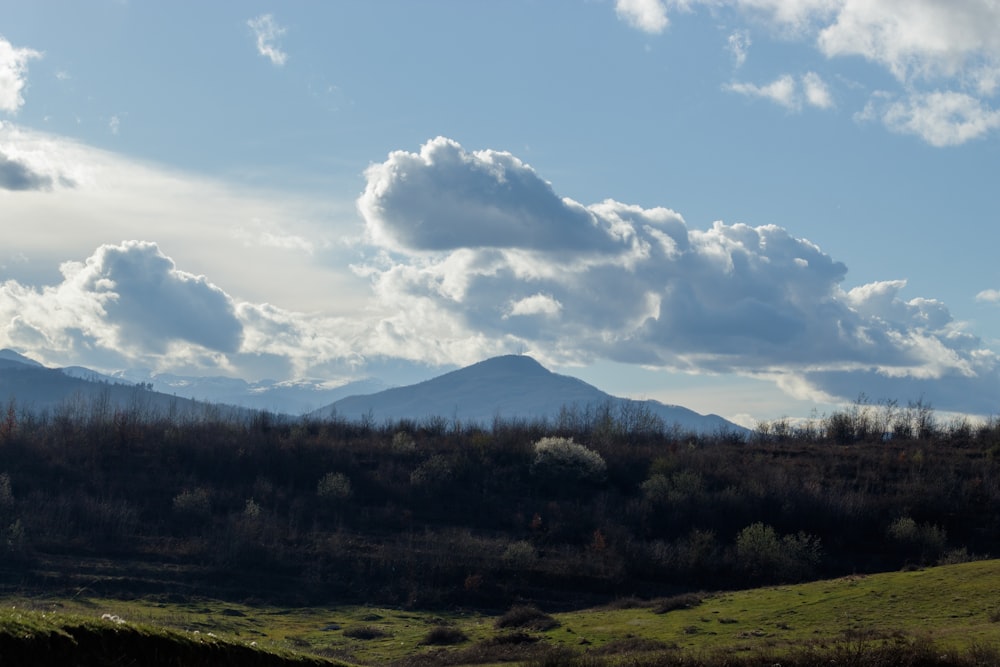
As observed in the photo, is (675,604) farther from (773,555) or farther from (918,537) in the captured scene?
(918,537)

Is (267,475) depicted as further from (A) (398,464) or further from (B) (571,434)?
(B) (571,434)

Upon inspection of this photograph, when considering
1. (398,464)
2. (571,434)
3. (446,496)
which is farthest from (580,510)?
(571,434)

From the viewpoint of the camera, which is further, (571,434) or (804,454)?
(571,434)

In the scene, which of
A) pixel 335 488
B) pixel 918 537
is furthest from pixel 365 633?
pixel 918 537

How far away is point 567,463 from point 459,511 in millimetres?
12811

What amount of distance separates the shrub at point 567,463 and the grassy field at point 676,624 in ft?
112

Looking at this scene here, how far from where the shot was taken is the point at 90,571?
68.9 m

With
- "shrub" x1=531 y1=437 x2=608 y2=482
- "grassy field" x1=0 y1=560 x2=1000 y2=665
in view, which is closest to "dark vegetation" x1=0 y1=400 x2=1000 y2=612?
"shrub" x1=531 y1=437 x2=608 y2=482

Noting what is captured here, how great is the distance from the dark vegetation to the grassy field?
5.94 meters

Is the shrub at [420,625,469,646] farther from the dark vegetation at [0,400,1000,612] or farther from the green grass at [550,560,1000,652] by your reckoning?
the dark vegetation at [0,400,1000,612]

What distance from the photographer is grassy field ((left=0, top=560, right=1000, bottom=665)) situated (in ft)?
125

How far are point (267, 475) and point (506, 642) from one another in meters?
55.3

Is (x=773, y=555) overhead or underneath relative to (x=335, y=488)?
underneath

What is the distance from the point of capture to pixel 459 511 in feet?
297
